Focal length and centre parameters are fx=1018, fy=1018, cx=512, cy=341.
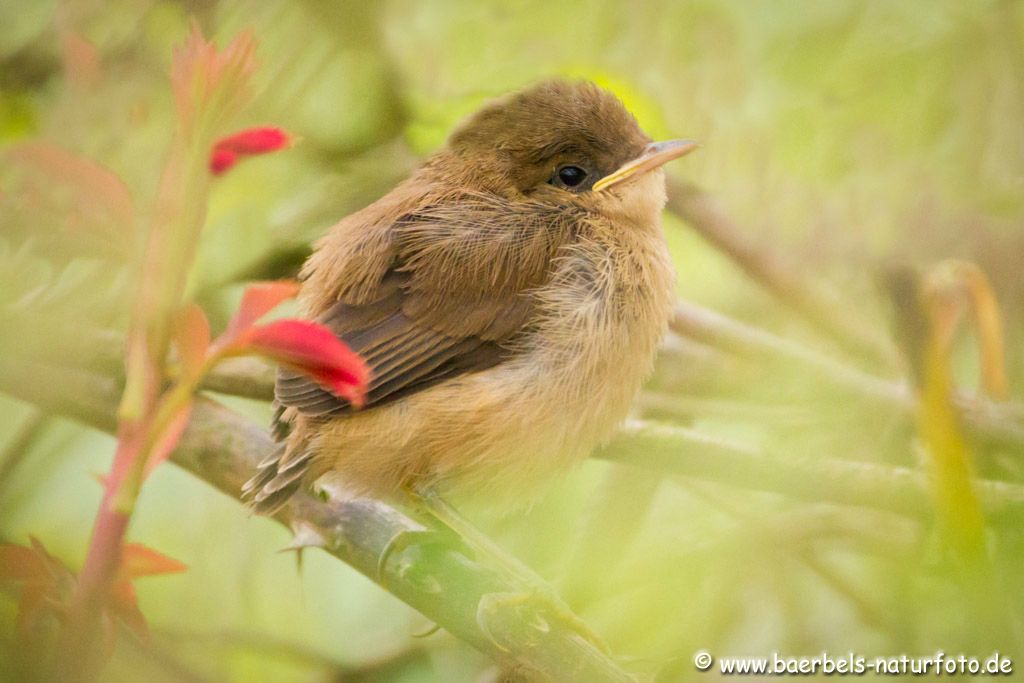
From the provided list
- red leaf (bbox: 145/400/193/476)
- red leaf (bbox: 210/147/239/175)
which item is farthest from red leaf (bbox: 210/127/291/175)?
red leaf (bbox: 145/400/193/476)

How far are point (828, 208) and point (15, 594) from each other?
1.35m

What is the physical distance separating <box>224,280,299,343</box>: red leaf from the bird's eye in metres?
0.67

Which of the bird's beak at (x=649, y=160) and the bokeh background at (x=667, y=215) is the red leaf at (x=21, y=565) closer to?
the bokeh background at (x=667, y=215)

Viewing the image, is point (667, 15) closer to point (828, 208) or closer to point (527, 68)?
point (527, 68)

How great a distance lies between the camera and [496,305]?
1.29 meters

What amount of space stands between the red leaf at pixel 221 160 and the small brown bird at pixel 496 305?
0.40 meters

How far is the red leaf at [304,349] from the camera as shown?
2.14 feet

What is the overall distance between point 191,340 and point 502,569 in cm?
74

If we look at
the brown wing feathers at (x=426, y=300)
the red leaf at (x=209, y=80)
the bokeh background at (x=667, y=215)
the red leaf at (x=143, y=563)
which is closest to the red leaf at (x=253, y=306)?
the red leaf at (x=209, y=80)

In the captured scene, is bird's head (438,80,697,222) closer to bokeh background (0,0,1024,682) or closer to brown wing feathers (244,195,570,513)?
brown wing feathers (244,195,570,513)

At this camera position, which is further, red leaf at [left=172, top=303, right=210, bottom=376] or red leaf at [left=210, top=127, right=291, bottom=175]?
red leaf at [left=210, top=127, right=291, bottom=175]

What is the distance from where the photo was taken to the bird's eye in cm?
139

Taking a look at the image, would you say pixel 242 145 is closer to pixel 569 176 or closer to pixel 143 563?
pixel 143 563

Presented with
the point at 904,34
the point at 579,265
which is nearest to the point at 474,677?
the point at 579,265
